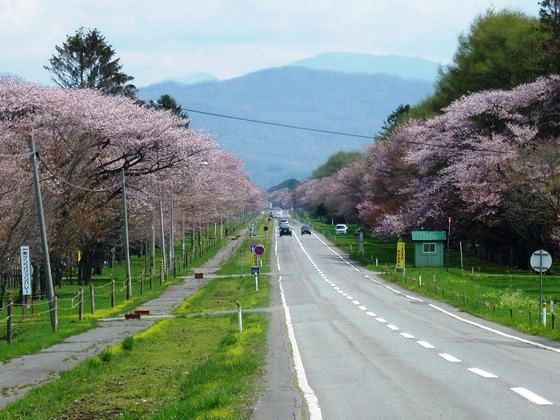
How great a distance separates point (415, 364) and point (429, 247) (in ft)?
161

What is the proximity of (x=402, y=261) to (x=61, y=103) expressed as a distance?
23884 millimetres

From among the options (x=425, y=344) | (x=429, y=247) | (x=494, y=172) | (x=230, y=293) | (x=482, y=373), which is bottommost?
(x=230, y=293)

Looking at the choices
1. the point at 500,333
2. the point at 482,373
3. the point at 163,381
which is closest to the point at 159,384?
Answer: the point at 163,381

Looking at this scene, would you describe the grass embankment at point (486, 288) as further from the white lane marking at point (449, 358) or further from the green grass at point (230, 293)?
the green grass at point (230, 293)

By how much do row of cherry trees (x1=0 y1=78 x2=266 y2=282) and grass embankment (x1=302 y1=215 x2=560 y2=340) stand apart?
15.0 m

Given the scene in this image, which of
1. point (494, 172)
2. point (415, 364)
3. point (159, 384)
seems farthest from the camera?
point (494, 172)

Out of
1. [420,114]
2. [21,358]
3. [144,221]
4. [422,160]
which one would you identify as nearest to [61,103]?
[144,221]

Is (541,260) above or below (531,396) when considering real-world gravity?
above

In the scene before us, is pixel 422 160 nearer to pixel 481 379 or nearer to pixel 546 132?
pixel 546 132

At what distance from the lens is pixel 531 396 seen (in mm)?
11594

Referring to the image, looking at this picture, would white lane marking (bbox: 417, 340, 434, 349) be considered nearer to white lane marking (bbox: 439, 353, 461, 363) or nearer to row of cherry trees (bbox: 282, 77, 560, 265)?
white lane marking (bbox: 439, 353, 461, 363)

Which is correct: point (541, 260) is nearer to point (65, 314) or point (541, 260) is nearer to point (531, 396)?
point (531, 396)

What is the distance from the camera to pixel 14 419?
39.8 ft

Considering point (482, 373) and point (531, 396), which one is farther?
point (482, 373)
